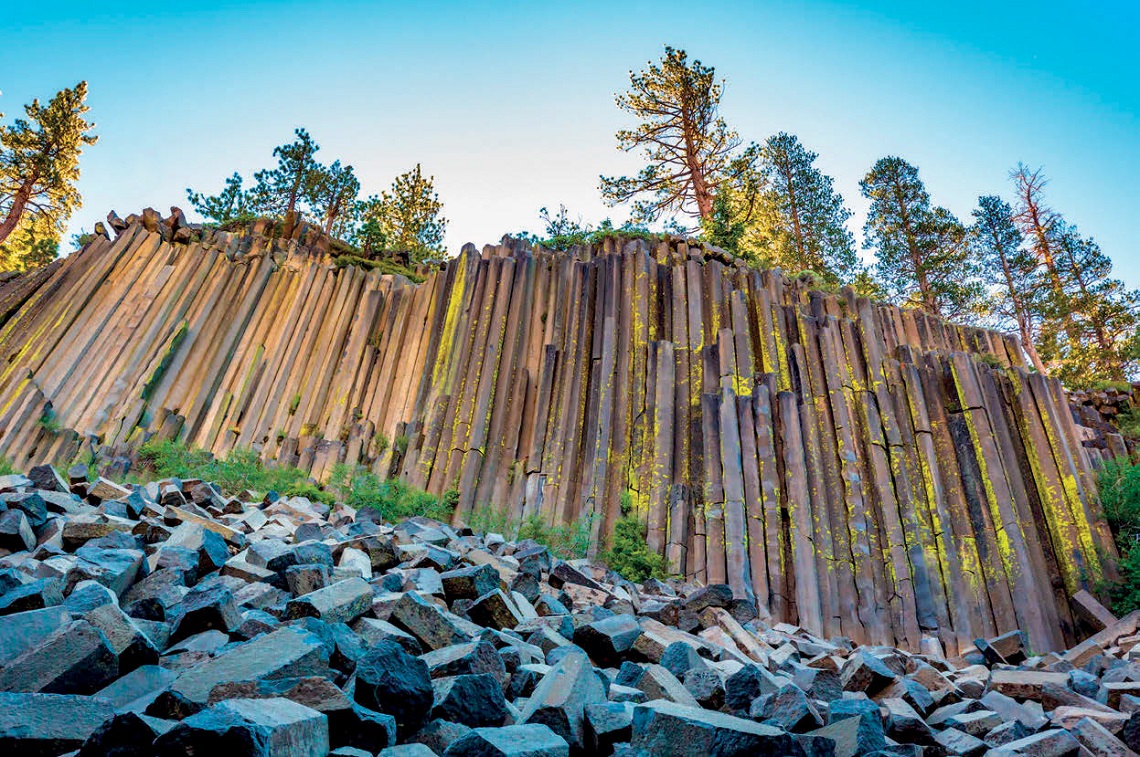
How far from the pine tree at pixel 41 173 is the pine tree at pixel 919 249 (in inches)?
1348

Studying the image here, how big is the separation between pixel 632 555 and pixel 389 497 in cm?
318

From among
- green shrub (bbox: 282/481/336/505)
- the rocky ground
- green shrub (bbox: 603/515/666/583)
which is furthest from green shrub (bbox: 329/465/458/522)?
the rocky ground

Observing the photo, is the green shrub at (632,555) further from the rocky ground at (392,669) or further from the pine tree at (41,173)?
the pine tree at (41,173)

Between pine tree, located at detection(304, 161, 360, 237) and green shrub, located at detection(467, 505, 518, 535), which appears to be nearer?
green shrub, located at detection(467, 505, 518, 535)

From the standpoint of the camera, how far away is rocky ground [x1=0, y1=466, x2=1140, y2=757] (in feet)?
5.78

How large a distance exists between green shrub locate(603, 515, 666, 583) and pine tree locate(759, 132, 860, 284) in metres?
19.5

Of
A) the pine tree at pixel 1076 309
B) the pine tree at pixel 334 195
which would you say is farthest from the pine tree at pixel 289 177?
the pine tree at pixel 1076 309

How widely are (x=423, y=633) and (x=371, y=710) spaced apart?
2.65 feet

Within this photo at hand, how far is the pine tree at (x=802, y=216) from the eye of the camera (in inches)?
1039

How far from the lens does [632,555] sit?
Answer: 7254mm

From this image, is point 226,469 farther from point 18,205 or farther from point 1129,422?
point 18,205

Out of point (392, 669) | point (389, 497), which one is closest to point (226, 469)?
point (389, 497)

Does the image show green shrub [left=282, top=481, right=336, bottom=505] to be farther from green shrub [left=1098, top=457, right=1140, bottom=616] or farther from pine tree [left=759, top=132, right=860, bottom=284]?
pine tree [left=759, top=132, right=860, bottom=284]

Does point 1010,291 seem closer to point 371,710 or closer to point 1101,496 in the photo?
point 1101,496
